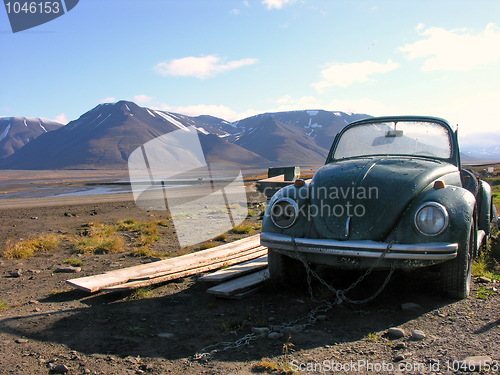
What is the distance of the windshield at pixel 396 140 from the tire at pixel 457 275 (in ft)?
5.62

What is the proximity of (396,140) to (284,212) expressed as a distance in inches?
88.8

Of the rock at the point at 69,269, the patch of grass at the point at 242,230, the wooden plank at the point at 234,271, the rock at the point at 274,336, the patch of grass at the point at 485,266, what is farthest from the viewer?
the patch of grass at the point at 242,230

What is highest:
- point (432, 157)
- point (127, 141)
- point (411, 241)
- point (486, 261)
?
point (127, 141)

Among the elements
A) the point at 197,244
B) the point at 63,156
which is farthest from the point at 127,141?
the point at 197,244

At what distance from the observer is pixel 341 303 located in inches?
178

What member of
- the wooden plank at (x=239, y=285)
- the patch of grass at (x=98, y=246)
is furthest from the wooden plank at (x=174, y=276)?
the patch of grass at (x=98, y=246)

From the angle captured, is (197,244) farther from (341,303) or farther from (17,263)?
(341,303)

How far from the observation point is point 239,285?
5070 mm

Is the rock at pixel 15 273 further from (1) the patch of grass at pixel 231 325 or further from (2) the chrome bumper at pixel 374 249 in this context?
(2) the chrome bumper at pixel 374 249

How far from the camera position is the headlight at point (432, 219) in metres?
4.13

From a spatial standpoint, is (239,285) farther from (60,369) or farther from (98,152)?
(98,152)

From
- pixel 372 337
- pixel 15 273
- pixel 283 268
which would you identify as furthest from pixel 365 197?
pixel 15 273

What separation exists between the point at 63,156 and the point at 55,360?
595ft

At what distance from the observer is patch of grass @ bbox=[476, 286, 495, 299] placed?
4.60 metres
